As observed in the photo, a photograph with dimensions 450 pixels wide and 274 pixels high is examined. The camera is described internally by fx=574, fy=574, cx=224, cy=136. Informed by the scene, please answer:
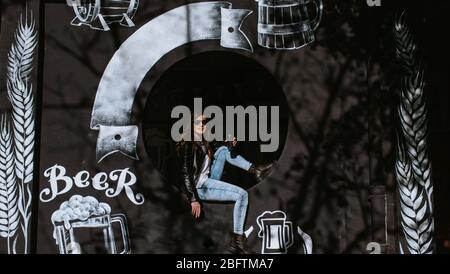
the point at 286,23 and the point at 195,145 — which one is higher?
the point at 286,23

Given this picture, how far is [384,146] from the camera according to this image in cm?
884

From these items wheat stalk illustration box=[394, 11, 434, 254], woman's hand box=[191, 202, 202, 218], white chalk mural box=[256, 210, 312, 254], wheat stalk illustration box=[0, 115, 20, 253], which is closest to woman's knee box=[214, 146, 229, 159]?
woman's hand box=[191, 202, 202, 218]

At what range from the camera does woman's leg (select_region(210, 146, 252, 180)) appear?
8953 mm

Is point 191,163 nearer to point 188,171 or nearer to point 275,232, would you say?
point 188,171

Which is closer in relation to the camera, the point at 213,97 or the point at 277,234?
the point at 277,234

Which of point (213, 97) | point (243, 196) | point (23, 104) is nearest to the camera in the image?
point (23, 104)

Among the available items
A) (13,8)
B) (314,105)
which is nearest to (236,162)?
(314,105)

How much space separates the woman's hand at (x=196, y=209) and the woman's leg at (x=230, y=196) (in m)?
0.13

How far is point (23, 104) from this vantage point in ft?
28.4

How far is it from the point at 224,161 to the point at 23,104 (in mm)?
3172

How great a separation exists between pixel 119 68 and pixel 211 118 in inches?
63.9

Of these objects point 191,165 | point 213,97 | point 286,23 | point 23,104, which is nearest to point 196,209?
point 191,165

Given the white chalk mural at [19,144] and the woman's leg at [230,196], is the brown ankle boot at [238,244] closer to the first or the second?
the woman's leg at [230,196]

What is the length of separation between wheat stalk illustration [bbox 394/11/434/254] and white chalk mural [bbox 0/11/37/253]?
5604 millimetres
